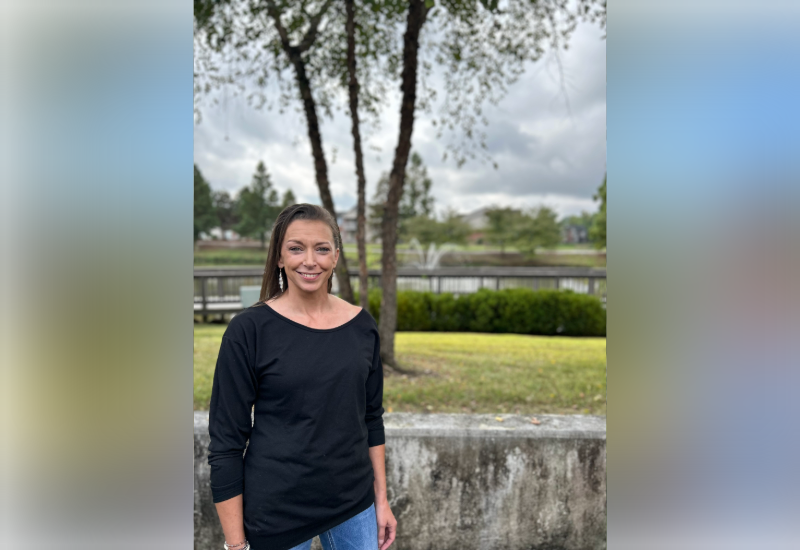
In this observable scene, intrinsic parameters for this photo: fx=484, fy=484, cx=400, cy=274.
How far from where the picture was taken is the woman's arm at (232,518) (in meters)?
1.15

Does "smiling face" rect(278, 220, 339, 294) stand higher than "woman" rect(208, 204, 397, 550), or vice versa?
"smiling face" rect(278, 220, 339, 294)

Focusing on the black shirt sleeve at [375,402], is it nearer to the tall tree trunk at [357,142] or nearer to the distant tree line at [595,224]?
the tall tree trunk at [357,142]

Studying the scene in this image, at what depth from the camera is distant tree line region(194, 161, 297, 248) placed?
12.8m

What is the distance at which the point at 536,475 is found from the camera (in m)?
2.36

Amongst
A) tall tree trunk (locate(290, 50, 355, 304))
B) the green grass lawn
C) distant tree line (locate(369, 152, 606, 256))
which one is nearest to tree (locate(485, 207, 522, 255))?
distant tree line (locate(369, 152, 606, 256))

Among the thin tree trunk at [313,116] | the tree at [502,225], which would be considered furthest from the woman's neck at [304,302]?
the tree at [502,225]

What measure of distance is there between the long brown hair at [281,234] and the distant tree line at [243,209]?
11210 mm

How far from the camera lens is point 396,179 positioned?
4.55 meters

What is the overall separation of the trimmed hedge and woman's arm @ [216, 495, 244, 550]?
26.6 feet

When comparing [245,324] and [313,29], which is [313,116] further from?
[245,324]

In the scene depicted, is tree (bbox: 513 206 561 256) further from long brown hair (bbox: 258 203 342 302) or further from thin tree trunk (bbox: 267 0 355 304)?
long brown hair (bbox: 258 203 342 302)

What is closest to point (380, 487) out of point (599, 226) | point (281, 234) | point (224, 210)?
point (281, 234)
